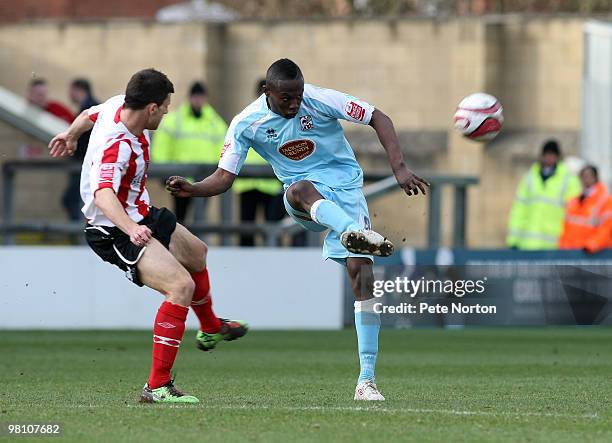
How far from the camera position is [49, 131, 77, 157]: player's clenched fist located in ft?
33.8

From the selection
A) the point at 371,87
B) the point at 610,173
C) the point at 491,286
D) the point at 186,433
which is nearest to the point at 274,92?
the point at 186,433

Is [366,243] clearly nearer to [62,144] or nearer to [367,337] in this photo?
[367,337]

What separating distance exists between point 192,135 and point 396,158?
376 inches

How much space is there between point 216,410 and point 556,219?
11.0 m

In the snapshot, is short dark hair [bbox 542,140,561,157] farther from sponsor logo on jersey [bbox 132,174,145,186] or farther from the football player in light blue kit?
sponsor logo on jersey [bbox 132,174,145,186]

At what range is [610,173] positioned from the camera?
21641 mm

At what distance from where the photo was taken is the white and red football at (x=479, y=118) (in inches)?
425

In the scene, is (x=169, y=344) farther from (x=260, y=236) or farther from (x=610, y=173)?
(x=610, y=173)

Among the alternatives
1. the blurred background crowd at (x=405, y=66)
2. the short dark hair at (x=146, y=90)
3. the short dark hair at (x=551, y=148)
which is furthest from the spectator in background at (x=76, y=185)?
the short dark hair at (x=146, y=90)

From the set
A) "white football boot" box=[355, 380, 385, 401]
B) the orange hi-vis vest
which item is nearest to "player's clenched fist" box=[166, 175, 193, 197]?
"white football boot" box=[355, 380, 385, 401]

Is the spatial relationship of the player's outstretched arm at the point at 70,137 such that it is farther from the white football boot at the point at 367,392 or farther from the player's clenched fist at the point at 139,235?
the white football boot at the point at 367,392

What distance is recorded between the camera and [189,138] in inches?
750

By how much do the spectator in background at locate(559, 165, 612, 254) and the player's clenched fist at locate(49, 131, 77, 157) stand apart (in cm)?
946

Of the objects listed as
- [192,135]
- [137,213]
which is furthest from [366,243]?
[192,135]
